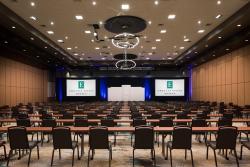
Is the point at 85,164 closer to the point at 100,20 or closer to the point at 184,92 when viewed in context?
the point at 100,20

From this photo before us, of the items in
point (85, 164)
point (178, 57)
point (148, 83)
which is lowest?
point (85, 164)

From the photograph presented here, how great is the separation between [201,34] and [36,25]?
9.85 m

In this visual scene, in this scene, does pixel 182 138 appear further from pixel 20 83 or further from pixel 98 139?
pixel 20 83

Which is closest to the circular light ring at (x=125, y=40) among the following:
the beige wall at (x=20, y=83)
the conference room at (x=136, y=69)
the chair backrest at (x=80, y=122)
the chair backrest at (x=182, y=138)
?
the conference room at (x=136, y=69)

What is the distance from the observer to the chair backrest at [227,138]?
18.8 feet

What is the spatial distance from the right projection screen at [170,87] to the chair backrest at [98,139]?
27.3m

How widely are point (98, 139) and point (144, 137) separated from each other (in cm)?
103

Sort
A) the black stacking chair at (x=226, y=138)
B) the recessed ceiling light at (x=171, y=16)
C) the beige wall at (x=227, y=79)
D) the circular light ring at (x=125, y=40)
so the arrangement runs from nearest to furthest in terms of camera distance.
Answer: the black stacking chair at (x=226, y=138), the circular light ring at (x=125, y=40), the recessed ceiling light at (x=171, y=16), the beige wall at (x=227, y=79)

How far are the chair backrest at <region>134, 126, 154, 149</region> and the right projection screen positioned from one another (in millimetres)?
27059

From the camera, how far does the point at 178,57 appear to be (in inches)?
1027

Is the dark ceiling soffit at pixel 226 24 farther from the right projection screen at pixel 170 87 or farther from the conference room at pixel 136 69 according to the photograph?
the right projection screen at pixel 170 87

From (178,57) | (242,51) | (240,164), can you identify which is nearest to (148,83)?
(178,57)

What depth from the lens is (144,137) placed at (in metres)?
5.85

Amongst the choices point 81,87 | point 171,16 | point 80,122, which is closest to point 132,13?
point 171,16
